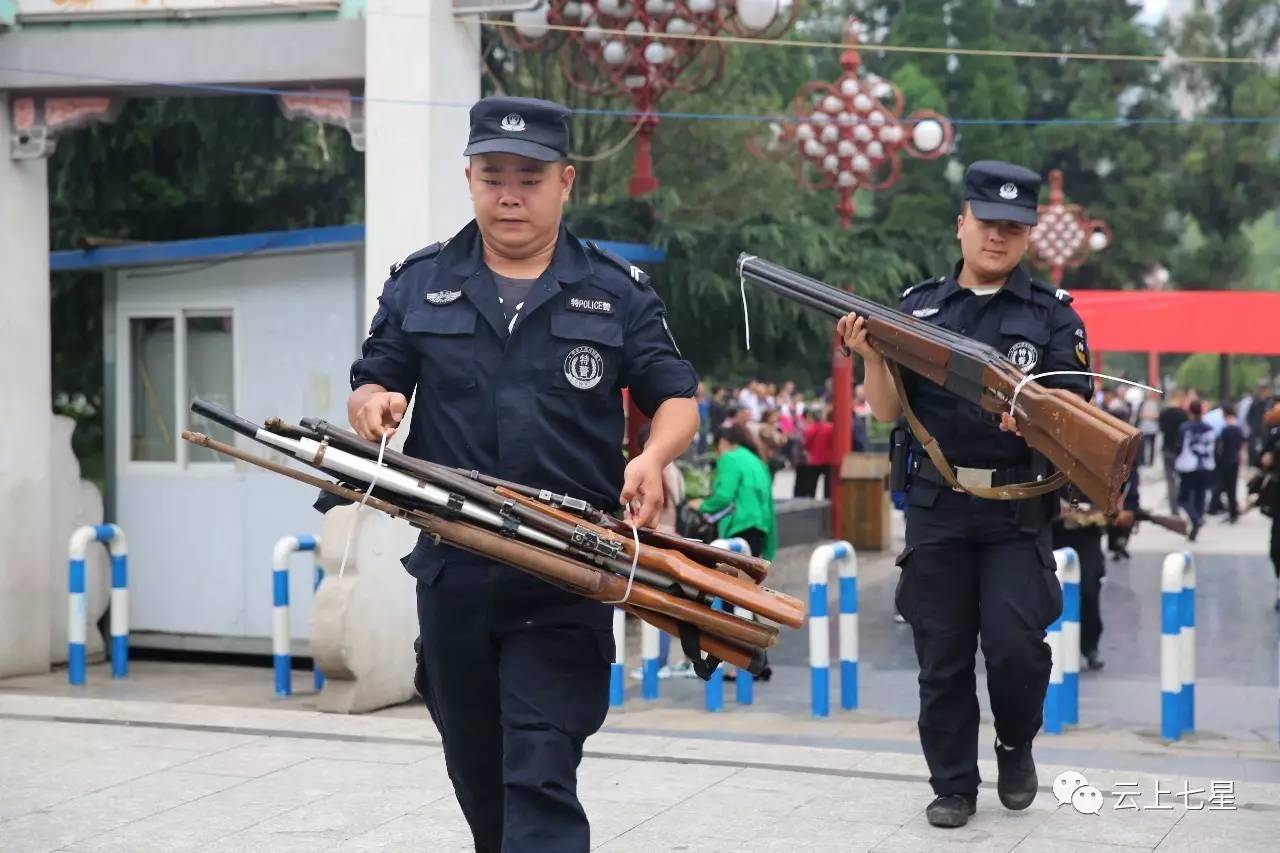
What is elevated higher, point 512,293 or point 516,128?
point 516,128

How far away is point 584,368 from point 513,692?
0.79m

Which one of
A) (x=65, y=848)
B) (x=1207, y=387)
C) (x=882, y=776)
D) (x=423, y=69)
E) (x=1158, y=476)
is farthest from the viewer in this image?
(x=1207, y=387)

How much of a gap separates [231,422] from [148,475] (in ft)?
26.4

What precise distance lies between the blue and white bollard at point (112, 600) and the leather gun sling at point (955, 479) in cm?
616

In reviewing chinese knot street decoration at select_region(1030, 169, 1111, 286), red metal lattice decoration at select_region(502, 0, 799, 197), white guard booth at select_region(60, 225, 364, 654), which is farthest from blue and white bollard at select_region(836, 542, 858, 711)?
chinese knot street decoration at select_region(1030, 169, 1111, 286)

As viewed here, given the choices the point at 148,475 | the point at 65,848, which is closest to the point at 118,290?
the point at 148,475

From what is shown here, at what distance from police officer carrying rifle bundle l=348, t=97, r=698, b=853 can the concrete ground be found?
5.45ft

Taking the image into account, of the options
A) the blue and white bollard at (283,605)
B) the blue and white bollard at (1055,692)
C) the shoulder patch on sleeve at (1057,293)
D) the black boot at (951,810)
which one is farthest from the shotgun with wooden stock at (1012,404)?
the blue and white bollard at (283,605)

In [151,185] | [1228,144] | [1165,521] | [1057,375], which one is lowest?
[1165,521]

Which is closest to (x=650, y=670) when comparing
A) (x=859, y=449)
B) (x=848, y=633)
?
(x=848, y=633)

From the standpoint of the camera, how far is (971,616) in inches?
248

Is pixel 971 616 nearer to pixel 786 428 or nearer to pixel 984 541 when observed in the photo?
pixel 984 541

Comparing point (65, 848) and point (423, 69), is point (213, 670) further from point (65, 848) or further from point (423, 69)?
point (65, 848)

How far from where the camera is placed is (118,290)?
39.4 ft
